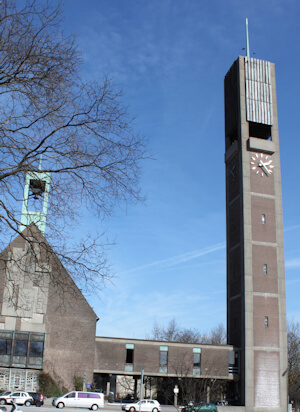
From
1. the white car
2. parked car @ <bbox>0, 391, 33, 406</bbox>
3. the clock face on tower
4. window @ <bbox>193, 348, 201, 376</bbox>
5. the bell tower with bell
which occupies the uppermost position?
the clock face on tower

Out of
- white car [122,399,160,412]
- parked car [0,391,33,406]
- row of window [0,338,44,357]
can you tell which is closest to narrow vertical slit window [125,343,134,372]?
white car [122,399,160,412]

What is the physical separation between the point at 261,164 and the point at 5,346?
34.0 m

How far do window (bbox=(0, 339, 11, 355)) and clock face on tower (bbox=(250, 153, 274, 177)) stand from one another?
106 ft

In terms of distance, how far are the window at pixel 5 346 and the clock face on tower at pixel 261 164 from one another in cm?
3232

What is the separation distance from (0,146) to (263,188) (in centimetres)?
4897

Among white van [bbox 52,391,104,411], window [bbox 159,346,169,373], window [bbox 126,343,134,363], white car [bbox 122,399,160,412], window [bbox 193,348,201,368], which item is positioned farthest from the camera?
window [bbox 193,348,201,368]

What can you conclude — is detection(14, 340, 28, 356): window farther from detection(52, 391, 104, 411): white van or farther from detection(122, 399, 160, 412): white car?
detection(122, 399, 160, 412): white car

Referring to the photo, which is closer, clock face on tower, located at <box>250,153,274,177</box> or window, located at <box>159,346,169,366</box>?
window, located at <box>159,346,169,366</box>

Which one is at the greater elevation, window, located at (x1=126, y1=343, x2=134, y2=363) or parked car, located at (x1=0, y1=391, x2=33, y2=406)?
window, located at (x1=126, y1=343, x2=134, y2=363)

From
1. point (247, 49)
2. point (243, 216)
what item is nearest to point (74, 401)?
point (243, 216)

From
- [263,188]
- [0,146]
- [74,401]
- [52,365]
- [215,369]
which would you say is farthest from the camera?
[263,188]

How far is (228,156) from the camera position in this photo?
2411 inches

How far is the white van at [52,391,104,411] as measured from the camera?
39.5 m

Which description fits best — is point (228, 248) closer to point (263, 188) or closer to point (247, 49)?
point (263, 188)
